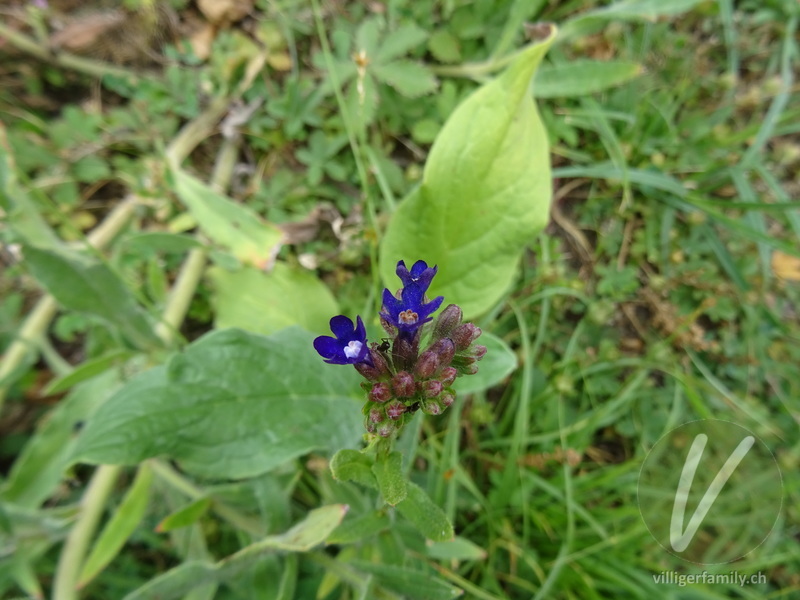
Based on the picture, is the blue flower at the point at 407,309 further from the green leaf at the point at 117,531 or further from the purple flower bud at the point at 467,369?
the green leaf at the point at 117,531

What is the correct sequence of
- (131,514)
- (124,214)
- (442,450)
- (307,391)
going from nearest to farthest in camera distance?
1. (307,391)
2. (131,514)
3. (442,450)
4. (124,214)

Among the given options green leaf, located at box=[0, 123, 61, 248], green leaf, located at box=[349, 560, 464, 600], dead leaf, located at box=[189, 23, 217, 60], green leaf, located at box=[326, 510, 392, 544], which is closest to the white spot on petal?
green leaf, located at box=[326, 510, 392, 544]

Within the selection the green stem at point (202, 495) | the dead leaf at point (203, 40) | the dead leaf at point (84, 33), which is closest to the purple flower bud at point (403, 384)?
the green stem at point (202, 495)

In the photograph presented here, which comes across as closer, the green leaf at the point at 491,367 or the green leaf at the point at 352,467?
the green leaf at the point at 352,467

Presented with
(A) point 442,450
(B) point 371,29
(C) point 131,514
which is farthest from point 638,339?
(C) point 131,514

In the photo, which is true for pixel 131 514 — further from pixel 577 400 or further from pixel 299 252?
Answer: pixel 577 400

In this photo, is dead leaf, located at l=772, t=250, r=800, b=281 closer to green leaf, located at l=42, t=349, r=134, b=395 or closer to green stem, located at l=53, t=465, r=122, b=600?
green leaf, located at l=42, t=349, r=134, b=395
